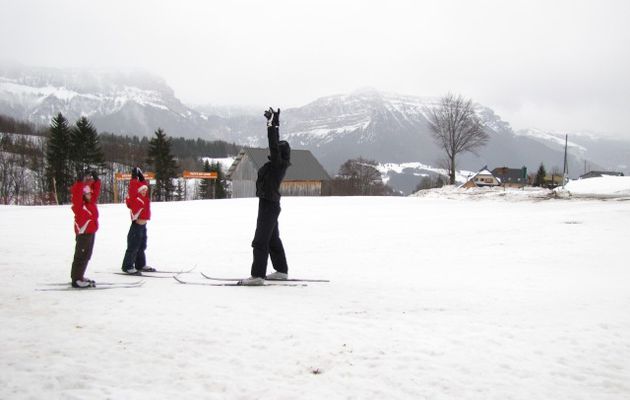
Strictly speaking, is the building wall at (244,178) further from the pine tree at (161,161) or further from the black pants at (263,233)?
the black pants at (263,233)

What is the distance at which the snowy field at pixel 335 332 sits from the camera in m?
3.23

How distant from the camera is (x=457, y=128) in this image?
4912cm

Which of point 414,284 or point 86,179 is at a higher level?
point 86,179

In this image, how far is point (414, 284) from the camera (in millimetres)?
7656

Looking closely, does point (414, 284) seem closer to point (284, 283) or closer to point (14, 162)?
point (284, 283)

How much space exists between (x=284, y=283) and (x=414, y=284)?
2.49m

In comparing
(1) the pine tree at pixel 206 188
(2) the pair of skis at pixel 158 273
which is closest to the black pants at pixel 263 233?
(2) the pair of skis at pixel 158 273

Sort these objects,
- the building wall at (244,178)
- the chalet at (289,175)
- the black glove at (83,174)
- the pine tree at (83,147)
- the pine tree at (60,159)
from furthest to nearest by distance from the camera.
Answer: the chalet at (289,175) → the building wall at (244,178) → the pine tree at (83,147) → the pine tree at (60,159) → the black glove at (83,174)

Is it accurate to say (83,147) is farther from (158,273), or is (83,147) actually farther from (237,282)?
(237,282)

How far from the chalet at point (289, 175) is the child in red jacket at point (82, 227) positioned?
48.4m

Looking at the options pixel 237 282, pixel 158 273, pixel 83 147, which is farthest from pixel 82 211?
pixel 83 147

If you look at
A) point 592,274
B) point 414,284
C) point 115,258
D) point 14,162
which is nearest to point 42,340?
point 414,284

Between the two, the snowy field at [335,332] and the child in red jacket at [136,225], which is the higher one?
the child in red jacket at [136,225]

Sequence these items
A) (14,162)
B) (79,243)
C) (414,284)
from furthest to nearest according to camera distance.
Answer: (14,162) < (414,284) < (79,243)
